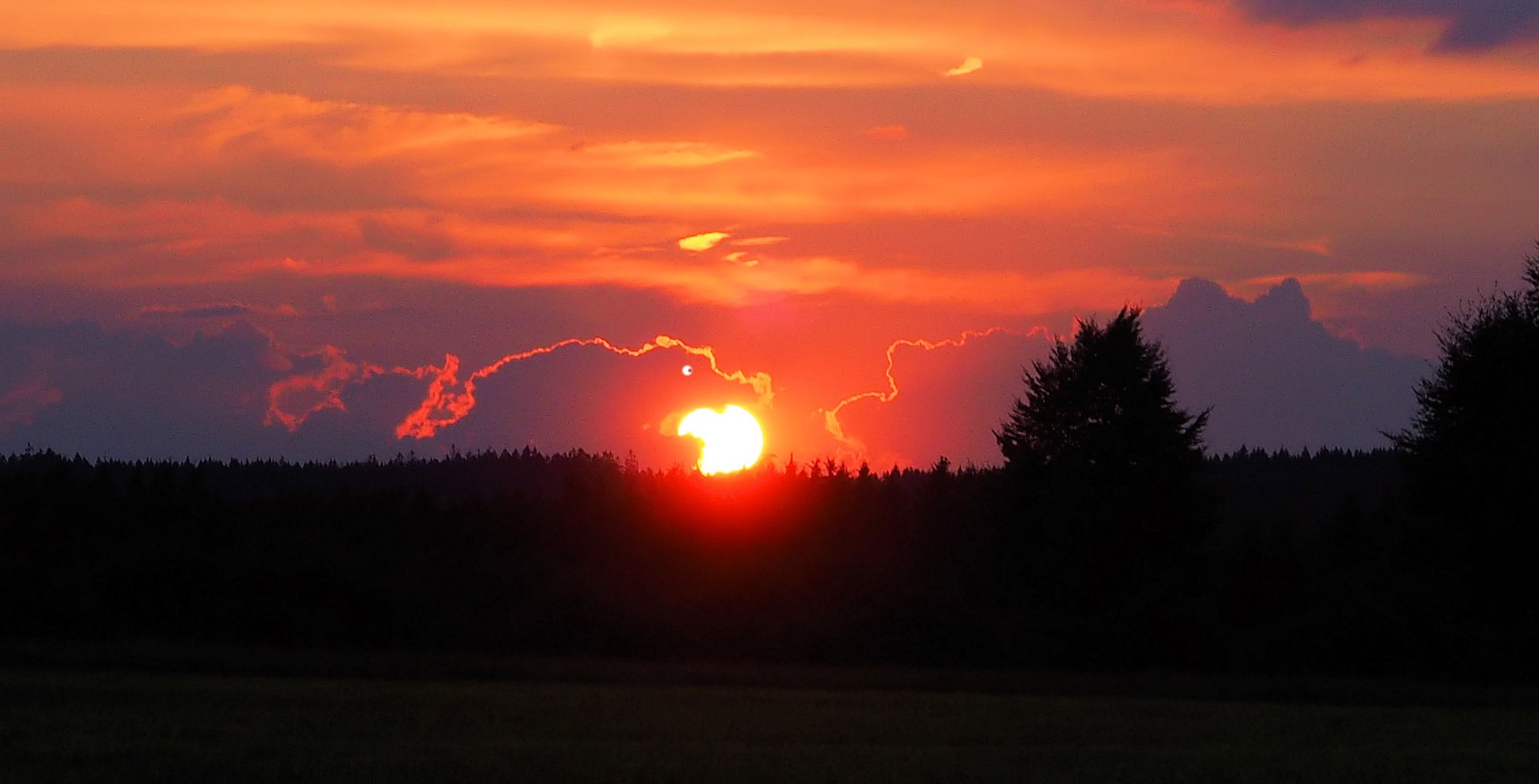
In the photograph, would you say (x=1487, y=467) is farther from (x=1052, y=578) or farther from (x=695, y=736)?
(x=695, y=736)

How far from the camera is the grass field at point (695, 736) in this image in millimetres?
23578

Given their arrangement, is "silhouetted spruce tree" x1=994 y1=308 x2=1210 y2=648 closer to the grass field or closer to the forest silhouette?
the forest silhouette

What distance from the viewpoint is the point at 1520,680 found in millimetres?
48344

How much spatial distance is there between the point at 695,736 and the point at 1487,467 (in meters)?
29.6

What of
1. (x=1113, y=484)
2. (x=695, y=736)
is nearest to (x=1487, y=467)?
(x=1113, y=484)

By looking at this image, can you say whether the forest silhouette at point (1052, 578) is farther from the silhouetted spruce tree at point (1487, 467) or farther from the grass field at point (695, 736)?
the grass field at point (695, 736)

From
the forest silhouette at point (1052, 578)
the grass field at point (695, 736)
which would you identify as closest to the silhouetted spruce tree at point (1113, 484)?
the forest silhouette at point (1052, 578)

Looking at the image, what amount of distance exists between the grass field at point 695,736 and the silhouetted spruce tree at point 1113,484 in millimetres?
14595

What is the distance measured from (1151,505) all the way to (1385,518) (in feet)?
32.2

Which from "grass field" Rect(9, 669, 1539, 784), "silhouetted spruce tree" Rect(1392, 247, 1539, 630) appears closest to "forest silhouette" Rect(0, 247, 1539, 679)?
"silhouetted spruce tree" Rect(1392, 247, 1539, 630)

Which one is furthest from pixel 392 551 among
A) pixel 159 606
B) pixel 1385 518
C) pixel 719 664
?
pixel 1385 518

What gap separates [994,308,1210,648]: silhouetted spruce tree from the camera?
53812 mm

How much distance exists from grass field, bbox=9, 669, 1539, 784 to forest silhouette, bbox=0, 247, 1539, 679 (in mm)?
10711

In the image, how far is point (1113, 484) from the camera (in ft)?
176
